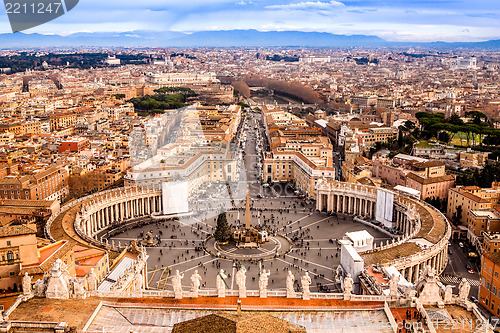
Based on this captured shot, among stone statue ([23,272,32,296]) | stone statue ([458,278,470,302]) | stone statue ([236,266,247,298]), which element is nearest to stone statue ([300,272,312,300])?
stone statue ([236,266,247,298])

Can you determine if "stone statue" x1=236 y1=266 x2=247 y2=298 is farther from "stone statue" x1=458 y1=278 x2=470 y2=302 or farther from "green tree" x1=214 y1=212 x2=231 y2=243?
"green tree" x1=214 y1=212 x2=231 y2=243

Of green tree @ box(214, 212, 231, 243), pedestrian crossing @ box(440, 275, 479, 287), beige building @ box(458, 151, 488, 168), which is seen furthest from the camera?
beige building @ box(458, 151, 488, 168)

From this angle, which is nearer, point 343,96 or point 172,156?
point 172,156

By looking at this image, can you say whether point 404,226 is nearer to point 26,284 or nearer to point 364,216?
point 364,216

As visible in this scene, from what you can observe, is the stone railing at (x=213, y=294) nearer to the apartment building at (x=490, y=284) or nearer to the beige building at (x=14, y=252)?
the beige building at (x=14, y=252)

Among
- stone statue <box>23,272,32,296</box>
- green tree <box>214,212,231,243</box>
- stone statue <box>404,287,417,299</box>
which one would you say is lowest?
green tree <box>214,212,231,243</box>

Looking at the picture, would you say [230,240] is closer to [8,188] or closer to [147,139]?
[8,188]

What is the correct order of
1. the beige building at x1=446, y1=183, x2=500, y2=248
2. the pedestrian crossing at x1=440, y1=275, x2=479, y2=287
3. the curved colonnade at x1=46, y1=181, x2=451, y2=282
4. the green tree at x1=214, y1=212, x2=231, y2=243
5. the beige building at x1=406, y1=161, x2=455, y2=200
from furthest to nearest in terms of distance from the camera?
the beige building at x1=406, y1=161, x2=455, y2=200 < the beige building at x1=446, y1=183, x2=500, y2=248 < the green tree at x1=214, y1=212, x2=231, y2=243 < the pedestrian crossing at x1=440, y1=275, x2=479, y2=287 < the curved colonnade at x1=46, y1=181, x2=451, y2=282

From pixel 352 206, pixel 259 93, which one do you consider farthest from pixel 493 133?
pixel 259 93

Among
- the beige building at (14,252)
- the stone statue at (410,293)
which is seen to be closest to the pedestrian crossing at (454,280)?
the stone statue at (410,293)
